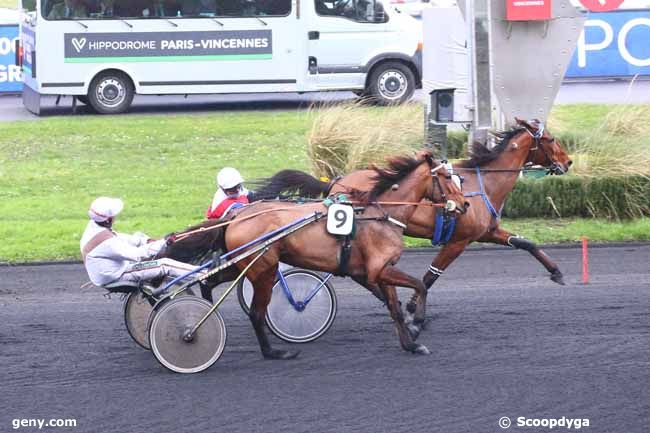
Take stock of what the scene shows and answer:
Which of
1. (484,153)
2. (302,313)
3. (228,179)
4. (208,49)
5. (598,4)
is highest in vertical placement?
(598,4)

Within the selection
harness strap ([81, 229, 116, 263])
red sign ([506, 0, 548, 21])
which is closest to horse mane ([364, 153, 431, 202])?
A: harness strap ([81, 229, 116, 263])

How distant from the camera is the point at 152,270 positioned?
7961mm

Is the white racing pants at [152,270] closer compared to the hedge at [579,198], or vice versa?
the white racing pants at [152,270]

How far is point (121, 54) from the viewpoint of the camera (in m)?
20.1

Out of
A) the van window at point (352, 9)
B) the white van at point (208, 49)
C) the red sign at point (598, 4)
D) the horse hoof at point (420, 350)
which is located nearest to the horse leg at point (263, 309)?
the horse hoof at point (420, 350)

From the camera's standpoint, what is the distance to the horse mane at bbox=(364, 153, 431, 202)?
8.40m

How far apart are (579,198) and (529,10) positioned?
87.8 inches

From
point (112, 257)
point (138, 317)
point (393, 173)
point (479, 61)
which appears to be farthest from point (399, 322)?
point (479, 61)

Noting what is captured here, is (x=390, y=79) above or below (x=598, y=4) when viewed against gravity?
below

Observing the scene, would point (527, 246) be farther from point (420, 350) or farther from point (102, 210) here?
point (102, 210)

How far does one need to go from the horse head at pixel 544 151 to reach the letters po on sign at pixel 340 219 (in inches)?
92.9

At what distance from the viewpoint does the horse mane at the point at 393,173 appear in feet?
27.6

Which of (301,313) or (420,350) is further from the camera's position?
(301,313)

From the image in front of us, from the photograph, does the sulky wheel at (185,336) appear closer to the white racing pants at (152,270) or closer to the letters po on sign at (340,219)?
the white racing pants at (152,270)
